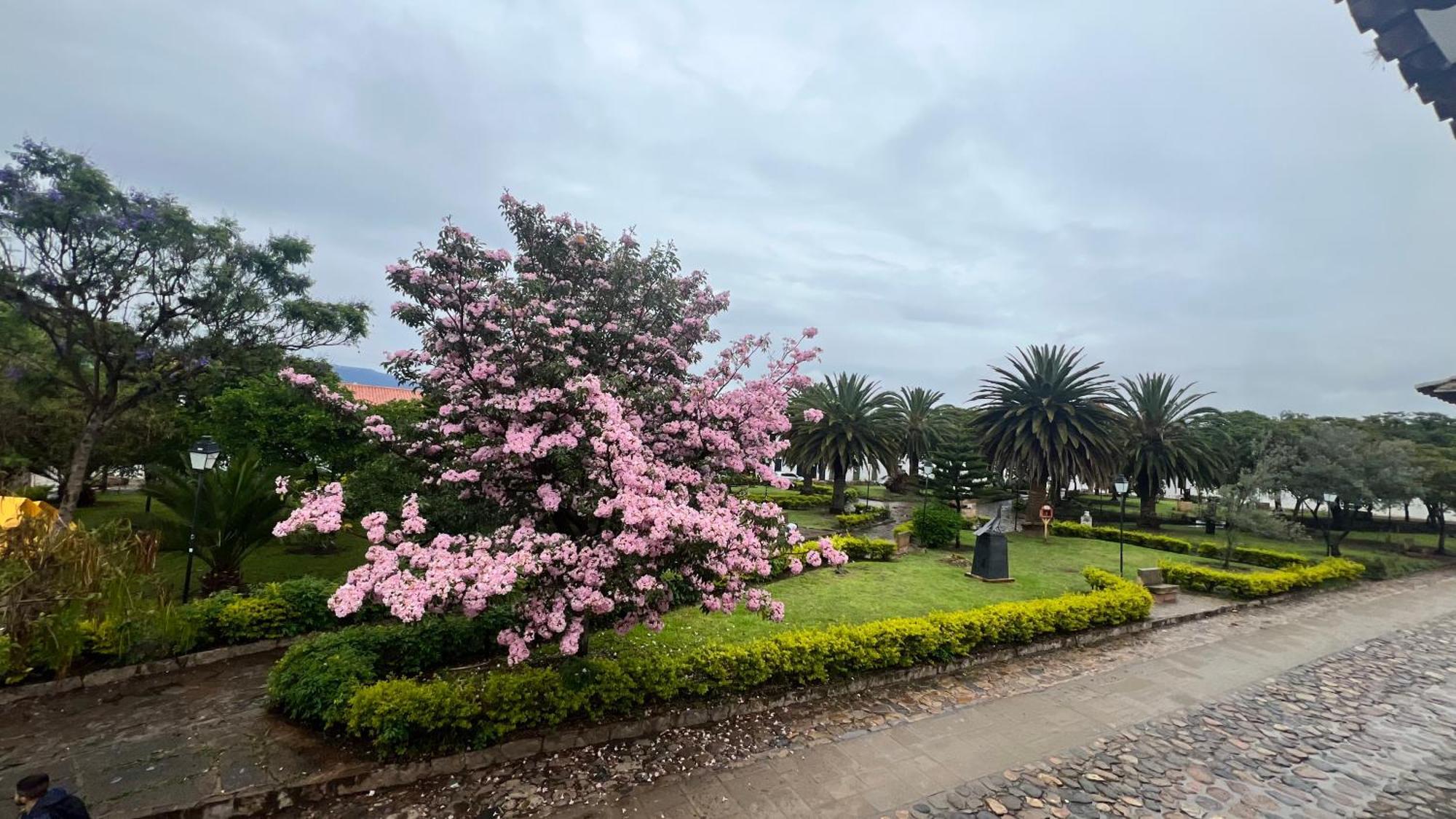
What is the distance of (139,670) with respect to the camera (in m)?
7.84

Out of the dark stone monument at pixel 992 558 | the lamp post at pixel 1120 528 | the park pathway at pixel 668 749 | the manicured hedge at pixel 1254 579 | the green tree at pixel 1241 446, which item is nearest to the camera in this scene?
the park pathway at pixel 668 749

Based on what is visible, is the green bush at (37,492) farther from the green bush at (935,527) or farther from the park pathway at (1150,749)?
the green bush at (935,527)

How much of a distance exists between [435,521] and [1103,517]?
36.6 metres

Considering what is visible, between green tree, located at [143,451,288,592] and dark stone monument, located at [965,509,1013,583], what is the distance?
53.8ft

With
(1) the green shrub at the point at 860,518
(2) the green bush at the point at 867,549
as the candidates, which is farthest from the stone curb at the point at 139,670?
(1) the green shrub at the point at 860,518

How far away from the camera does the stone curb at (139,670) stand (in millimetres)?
7086

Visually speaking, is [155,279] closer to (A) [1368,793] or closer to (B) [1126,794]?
(B) [1126,794]

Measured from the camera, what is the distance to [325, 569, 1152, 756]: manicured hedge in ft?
19.5

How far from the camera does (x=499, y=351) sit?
6648 mm

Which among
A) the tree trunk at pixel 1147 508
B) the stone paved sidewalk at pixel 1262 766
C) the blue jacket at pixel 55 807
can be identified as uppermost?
the tree trunk at pixel 1147 508

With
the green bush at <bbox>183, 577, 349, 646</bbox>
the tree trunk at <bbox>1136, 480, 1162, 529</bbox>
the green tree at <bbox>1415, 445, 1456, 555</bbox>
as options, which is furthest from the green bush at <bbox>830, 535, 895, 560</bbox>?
the green tree at <bbox>1415, 445, 1456, 555</bbox>

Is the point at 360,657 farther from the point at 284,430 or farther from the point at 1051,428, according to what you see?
the point at 1051,428

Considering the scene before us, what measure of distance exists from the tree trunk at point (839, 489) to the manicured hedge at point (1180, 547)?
955cm

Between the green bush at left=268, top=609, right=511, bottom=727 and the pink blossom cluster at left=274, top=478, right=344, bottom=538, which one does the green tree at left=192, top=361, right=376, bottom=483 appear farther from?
the pink blossom cluster at left=274, top=478, right=344, bottom=538
